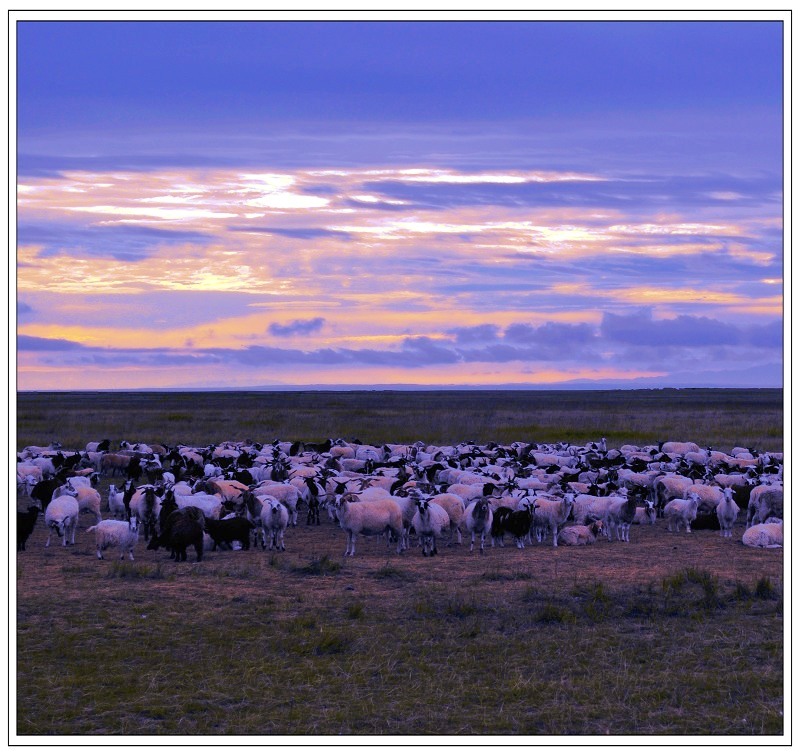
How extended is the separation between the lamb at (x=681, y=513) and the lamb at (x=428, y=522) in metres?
5.49

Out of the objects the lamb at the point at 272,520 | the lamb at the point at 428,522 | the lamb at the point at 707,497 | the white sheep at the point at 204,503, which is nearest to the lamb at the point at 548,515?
the lamb at the point at 428,522

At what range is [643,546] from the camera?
1786cm

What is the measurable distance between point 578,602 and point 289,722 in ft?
18.0

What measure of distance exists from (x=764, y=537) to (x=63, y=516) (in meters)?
12.8

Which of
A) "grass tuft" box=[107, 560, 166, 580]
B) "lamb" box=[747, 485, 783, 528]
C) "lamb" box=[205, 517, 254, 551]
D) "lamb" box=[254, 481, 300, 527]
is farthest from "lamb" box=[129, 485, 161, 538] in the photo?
"lamb" box=[747, 485, 783, 528]

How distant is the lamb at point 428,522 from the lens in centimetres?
1672

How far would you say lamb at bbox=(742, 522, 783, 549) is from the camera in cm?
1734

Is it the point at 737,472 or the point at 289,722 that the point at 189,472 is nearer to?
the point at 737,472

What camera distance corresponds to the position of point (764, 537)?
17.5 meters

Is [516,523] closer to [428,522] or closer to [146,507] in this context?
[428,522]

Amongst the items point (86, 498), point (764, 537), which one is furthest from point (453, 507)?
point (86, 498)

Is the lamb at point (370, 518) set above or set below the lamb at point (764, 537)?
above

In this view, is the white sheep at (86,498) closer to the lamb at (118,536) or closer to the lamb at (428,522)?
the lamb at (118,536)
